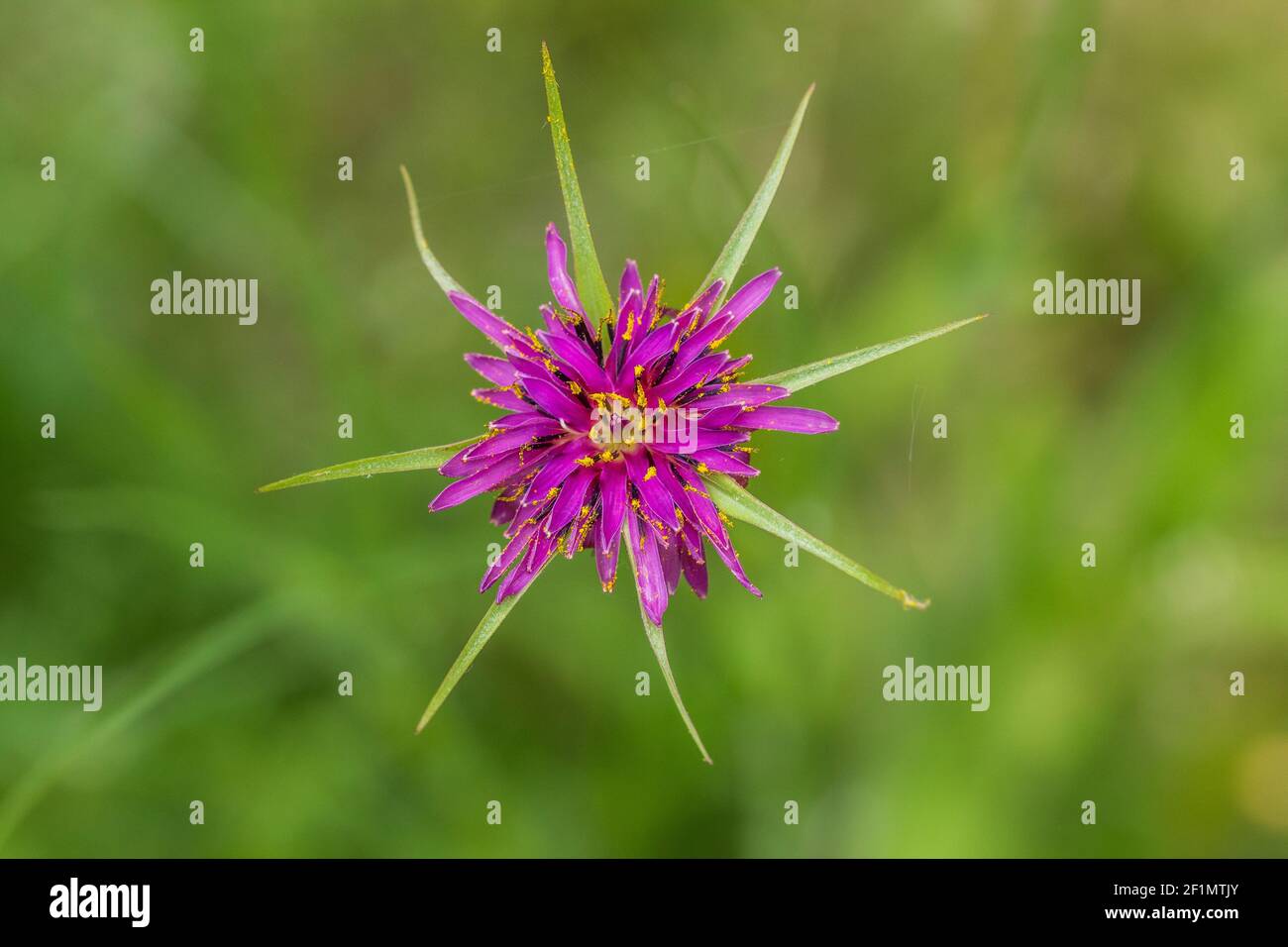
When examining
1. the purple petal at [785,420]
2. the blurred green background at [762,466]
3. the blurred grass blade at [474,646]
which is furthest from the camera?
the blurred green background at [762,466]

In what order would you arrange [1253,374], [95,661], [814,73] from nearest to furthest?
1. [1253,374]
2. [95,661]
3. [814,73]

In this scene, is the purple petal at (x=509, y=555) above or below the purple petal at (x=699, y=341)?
below

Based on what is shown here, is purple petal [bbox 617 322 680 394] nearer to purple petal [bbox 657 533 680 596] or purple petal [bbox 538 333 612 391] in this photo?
purple petal [bbox 538 333 612 391]

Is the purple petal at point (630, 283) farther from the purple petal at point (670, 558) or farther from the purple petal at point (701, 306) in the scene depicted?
the purple petal at point (670, 558)

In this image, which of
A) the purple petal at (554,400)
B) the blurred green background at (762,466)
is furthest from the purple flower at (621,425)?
the blurred green background at (762,466)

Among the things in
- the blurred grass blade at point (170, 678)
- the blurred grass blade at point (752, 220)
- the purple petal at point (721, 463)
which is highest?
the blurred grass blade at point (752, 220)

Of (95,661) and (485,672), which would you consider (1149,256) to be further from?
(95,661)
